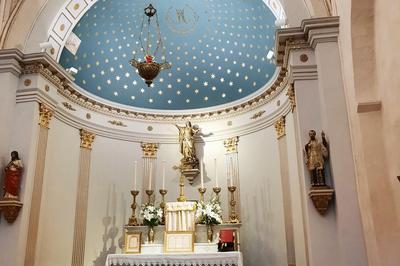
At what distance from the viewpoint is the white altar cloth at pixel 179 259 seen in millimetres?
7188

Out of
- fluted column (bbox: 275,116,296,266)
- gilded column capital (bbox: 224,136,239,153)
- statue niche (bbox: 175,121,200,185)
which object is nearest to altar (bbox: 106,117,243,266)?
fluted column (bbox: 275,116,296,266)

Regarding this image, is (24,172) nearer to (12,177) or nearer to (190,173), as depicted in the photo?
(12,177)

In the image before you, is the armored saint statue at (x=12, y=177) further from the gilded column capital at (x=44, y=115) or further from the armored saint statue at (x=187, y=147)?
the armored saint statue at (x=187, y=147)

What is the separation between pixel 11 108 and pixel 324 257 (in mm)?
5819

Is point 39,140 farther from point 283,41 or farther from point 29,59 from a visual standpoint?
point 283,41


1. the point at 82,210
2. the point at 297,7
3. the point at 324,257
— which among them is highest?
the point at 297,7

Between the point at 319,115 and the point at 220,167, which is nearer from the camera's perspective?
the point at 319,115

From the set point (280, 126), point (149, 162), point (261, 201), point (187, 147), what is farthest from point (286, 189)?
point (149, 162)

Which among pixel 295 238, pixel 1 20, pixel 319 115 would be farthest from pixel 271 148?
pixel 1 20

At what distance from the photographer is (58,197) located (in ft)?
27.5

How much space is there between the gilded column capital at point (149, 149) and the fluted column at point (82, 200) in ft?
4.51

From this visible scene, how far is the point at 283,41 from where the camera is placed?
6.93m

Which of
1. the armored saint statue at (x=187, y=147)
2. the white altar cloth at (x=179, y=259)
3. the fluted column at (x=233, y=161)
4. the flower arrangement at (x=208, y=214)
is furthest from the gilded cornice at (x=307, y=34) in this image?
the armored saint statue at (x=187, y=147)

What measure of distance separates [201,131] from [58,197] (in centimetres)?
397
